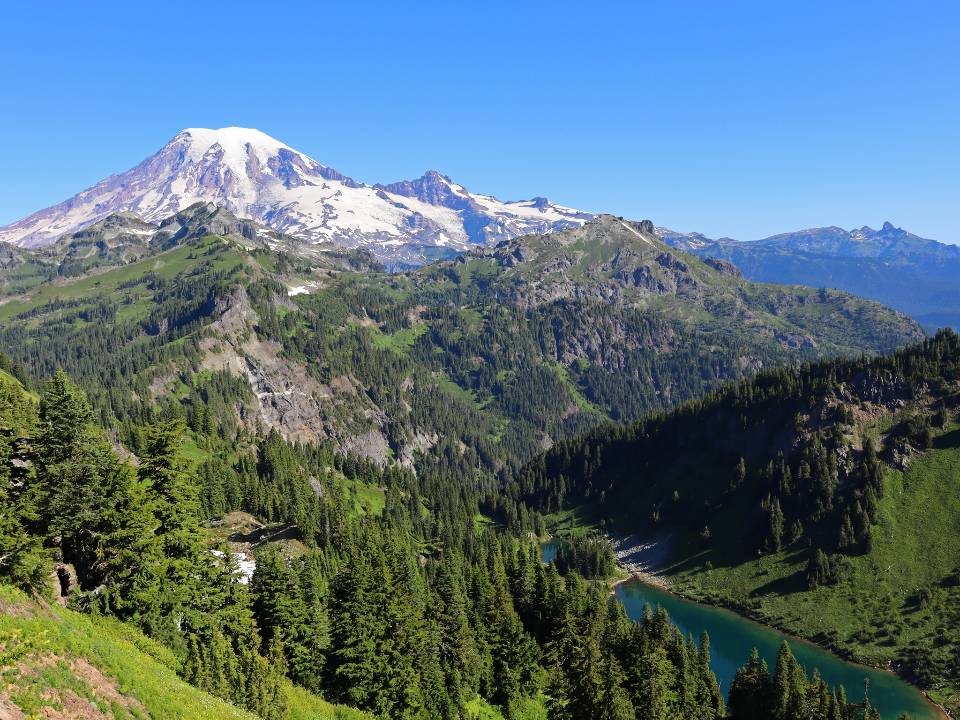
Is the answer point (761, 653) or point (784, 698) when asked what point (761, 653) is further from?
point (784, 698)

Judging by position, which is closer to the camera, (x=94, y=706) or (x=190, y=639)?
(x=94, y=706)

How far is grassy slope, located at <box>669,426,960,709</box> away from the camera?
151m

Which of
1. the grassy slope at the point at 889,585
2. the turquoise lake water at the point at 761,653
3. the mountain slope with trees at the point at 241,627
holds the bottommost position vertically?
the turquoise lake water at the point at 761,653

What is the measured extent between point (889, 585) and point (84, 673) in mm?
182940

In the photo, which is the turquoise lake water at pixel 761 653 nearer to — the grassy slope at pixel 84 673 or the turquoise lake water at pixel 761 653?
the turquoise lake water at pixel 761 653

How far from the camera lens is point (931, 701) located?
131 m

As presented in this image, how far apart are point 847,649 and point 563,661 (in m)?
92.2

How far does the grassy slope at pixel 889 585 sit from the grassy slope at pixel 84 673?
483 feet

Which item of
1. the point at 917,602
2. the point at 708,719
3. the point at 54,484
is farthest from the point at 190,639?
the point at 917,602

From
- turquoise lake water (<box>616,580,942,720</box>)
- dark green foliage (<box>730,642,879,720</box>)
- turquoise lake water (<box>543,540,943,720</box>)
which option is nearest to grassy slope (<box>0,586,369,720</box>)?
dark green foliage (<box>730,642,879,720</box>)

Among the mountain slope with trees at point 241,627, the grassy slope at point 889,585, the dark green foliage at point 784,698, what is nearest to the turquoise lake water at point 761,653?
the grassy slope at point 889,585

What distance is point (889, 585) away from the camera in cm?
16638

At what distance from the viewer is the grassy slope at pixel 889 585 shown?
5930 inches

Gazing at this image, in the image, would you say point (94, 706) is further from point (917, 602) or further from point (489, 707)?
point (917, 602)
